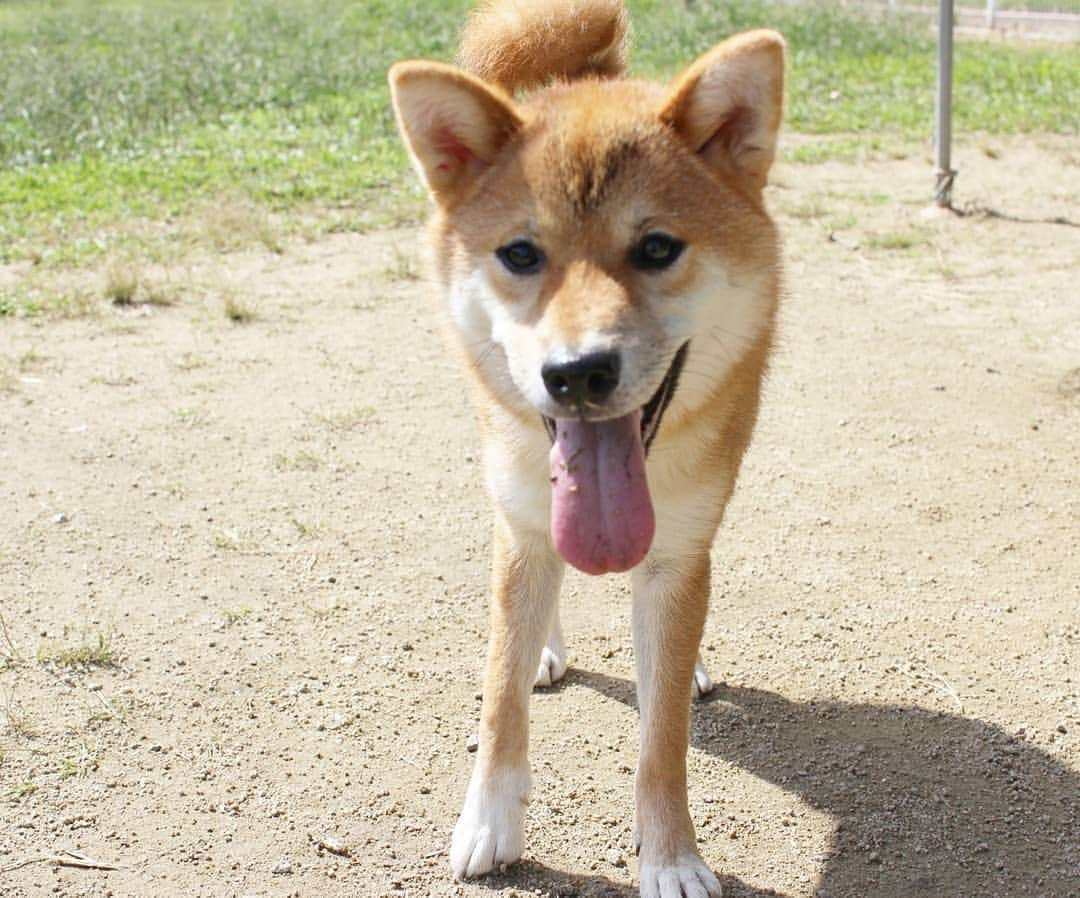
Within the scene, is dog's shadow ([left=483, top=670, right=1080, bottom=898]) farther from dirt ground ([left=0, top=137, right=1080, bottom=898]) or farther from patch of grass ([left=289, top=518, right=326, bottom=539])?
patch of grass ([left=289, top=518, right=326, bottom=539])

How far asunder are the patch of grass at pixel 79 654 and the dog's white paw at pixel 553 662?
4.20 feet

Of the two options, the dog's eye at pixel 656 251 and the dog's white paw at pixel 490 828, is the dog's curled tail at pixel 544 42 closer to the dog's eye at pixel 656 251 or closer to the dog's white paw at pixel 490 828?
the dog's eye at pixel 656 251

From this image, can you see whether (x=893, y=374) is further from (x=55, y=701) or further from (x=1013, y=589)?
(x=55, y=701)

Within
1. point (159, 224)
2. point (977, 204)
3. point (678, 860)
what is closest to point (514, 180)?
point (678, 860)

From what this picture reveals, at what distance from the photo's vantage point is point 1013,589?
14.0 ft

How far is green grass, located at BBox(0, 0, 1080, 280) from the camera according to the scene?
8.15m

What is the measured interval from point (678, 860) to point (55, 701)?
6.00 feet

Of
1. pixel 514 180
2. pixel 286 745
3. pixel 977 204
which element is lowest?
pixel 977 204

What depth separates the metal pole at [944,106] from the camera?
→ 755 centimetres

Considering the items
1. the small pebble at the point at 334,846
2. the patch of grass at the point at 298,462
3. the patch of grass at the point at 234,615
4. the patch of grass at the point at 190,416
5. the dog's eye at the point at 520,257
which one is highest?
the dog's eye at the point at 520,257

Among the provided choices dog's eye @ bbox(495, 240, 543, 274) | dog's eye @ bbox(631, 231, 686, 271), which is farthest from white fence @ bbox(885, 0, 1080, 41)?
dog's eye @ bbox(495, 240, 543, 274)

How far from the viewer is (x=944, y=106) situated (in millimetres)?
7770

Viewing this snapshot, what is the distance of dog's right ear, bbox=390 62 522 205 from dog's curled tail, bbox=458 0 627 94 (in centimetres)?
79

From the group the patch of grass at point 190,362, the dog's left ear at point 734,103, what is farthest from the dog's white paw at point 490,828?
the patch of grass at point 190,362
